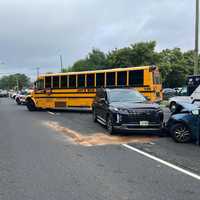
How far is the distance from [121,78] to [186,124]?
1161 cm

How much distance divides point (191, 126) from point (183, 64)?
60.8 meters

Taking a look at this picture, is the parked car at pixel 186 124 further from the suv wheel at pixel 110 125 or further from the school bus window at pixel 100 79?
the school bus window at pixel 100 79

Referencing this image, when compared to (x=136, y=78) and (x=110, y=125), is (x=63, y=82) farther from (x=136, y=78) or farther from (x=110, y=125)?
(x=110, y=125)

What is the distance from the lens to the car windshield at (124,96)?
15.0m

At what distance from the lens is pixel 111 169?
8.05 meters

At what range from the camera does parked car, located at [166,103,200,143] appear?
450 inches

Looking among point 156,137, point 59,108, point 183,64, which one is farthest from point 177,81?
point 156,137

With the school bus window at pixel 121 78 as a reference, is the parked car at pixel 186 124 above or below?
below

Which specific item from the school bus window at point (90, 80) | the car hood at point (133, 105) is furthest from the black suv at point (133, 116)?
the school bus window at point (90, 80)

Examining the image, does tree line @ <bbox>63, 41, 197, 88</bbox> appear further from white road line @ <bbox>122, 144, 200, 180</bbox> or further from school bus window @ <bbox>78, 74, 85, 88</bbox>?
white road line @ <bbox>122, 144, 200, 180</bbox>

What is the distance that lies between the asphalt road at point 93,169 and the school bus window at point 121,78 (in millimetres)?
10125

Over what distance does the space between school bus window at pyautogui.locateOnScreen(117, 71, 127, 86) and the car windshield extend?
710 cm

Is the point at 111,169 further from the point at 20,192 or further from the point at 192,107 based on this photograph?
the point at 192,107

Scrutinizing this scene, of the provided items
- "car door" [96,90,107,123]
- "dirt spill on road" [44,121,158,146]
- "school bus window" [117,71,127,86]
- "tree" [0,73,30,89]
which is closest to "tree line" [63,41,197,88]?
"school bus window" [117,71,127,86]
